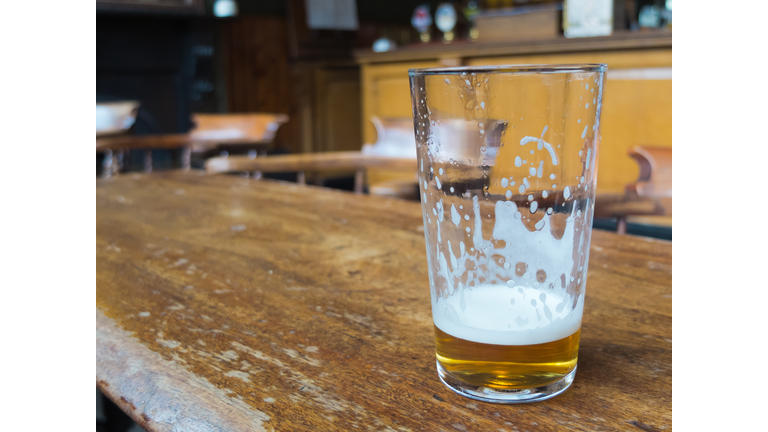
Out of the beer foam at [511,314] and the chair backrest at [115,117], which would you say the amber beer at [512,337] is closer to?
the beer foam at [511,314]

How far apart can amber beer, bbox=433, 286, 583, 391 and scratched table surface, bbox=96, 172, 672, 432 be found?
15mm

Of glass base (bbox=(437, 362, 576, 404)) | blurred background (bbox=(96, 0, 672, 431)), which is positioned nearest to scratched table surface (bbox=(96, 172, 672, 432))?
glass base (bbox=(437, 362, 576, 404))

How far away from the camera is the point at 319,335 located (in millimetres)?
330

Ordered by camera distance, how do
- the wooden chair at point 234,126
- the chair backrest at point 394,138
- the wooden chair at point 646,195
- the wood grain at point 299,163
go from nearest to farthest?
the wooden chair at point 646,195
the wood grain at point 299,163
the chair backrest at point 394,138
the wooden chair at point 234,126

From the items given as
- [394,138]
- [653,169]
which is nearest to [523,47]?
[394,138]

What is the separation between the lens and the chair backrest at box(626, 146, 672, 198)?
3.20 ft

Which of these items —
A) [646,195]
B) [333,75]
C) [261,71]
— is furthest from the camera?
[333,75]

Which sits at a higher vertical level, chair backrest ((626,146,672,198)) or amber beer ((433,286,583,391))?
chair backrest ((626,146,672,198))

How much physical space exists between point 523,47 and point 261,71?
2.40 metres

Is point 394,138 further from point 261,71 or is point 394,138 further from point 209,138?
point 261,71

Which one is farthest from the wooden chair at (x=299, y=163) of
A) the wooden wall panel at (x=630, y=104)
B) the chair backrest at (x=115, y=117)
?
the chair backrest at (x=115, y=117)

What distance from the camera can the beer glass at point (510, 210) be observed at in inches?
8.6

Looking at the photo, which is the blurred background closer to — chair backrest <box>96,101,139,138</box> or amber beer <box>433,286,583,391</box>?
chair backrest <box>96,101,139,138</box>
